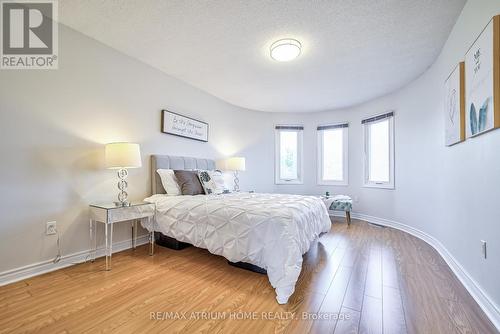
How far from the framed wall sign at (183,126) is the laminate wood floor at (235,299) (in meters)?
1.83

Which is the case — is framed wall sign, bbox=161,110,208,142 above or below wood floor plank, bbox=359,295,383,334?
above

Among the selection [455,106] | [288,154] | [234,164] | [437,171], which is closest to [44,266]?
[234,164]

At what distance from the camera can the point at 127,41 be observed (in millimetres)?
2492

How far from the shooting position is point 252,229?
1942mm

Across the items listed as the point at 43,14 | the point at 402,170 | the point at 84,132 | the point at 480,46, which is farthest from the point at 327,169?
the point at 43,14

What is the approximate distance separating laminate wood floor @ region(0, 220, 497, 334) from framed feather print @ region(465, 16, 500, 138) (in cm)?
131

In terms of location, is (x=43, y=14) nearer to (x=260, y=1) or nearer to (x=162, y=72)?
(x=162, y=72)

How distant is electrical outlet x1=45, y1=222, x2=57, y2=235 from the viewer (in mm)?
2109

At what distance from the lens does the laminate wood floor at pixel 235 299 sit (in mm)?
1372

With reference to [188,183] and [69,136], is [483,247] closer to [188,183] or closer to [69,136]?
[188,183]

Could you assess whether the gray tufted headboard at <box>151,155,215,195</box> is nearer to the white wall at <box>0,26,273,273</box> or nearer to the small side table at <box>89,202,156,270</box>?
the white wall at <box>0,26,273,273</box>

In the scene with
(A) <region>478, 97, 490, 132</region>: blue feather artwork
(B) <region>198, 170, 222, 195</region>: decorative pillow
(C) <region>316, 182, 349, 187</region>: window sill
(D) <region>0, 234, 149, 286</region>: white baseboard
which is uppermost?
(A) <region>478, 97, 490, 132</region>: blue feather artwork

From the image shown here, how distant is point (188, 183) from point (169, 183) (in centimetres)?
26

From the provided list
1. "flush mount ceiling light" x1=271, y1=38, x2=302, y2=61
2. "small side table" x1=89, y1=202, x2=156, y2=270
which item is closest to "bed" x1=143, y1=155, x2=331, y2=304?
"small side table" x1=89, y1=202, x2=156, y2=270
